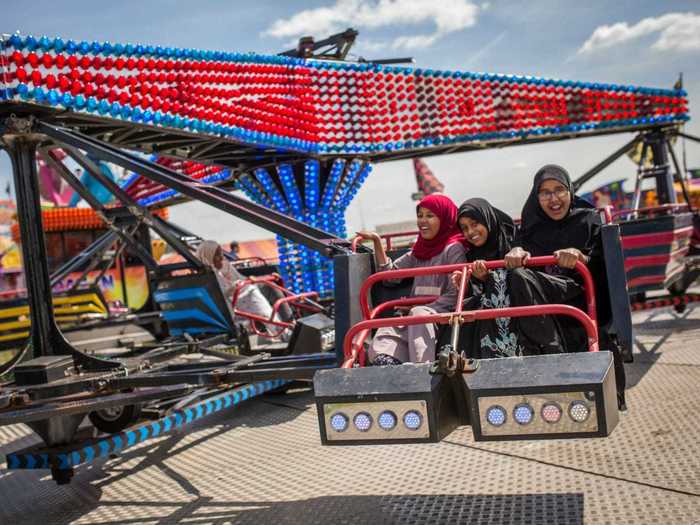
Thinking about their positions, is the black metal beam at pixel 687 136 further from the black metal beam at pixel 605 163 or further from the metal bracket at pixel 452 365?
the metal bracket at pixel 452 365

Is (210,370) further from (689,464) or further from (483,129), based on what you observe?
(483,129)

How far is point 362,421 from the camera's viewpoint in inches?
97.7

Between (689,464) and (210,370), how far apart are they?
2480 millimetres

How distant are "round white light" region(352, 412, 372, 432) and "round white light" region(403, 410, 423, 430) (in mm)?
135

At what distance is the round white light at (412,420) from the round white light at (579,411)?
0.50 meters

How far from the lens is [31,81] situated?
5879mm

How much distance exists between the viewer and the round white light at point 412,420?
2393 mm

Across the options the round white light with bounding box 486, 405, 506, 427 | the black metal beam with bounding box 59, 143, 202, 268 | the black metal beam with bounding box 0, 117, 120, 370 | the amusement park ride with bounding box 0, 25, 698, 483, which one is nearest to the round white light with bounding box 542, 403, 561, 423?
the amusement park ride with bounding box 0, 25, 698, 483

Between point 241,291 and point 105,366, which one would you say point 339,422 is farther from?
point 241,291

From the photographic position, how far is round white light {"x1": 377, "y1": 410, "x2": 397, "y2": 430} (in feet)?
7.98

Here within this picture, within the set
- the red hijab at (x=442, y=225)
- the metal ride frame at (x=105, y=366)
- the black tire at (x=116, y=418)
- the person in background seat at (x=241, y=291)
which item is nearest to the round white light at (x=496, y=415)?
the metal ride frame at (x=105, y=366)

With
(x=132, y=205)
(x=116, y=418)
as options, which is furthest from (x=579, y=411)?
(x=132, y=205)

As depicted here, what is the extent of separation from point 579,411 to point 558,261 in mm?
783

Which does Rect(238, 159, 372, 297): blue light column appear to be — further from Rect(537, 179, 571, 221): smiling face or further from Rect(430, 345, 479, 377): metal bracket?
Rect(430, 345, 479, 377): metal bracket
